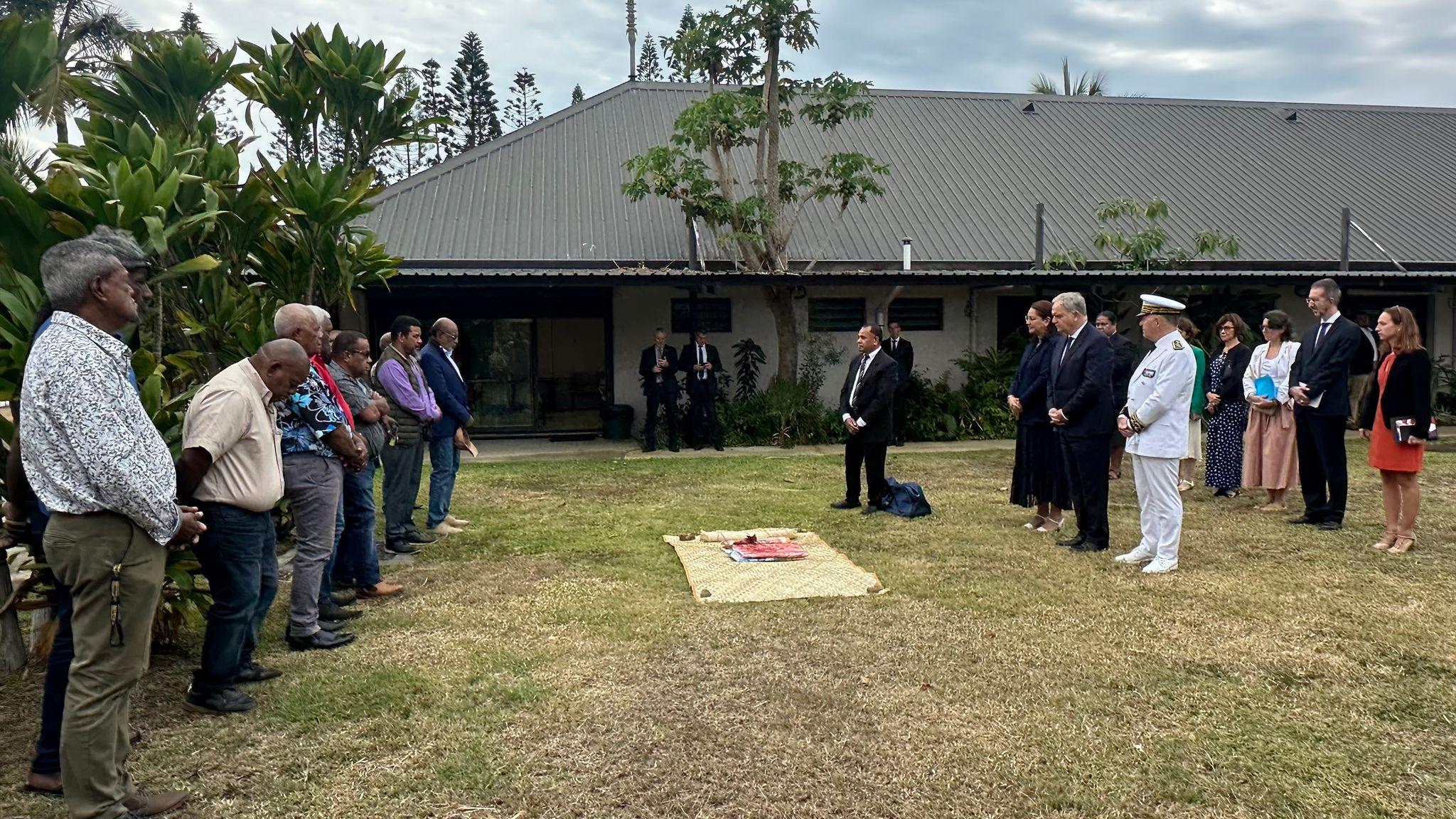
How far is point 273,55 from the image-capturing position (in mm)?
6422

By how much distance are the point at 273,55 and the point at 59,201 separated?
3.16 meters

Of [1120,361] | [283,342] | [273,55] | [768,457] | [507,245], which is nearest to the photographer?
[283,342]

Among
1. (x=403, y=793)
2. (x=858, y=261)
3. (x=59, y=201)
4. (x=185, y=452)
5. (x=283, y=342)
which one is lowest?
(x=403, y=793)

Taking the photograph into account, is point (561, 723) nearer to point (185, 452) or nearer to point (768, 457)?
point (185, 452)

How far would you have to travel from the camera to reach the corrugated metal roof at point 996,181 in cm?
1516

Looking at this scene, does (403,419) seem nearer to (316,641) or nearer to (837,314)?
(316,641)

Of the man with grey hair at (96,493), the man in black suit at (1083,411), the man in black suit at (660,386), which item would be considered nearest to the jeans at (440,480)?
the man with grey hair at (96,493)

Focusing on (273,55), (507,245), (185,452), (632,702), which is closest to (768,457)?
(507,245)

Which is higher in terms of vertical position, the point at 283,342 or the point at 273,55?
the point at 273,55

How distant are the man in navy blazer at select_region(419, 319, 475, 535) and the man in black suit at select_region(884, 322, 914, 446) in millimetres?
6574

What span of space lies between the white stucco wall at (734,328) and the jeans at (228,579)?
34.1 feet

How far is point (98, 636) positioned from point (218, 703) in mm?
1121

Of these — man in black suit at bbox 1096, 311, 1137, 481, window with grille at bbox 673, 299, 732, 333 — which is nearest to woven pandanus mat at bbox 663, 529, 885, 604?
man in black suit at bbox 1096, 311, 1137, 481

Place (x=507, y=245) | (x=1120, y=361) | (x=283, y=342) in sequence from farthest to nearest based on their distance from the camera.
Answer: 1. (x=507, y=245)
2. (x=1120, y=361)
3. (x=283, y=342)
